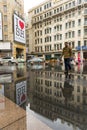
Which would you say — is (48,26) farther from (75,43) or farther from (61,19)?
(75,43)

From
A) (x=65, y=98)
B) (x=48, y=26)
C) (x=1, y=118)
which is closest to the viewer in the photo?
(x=1, y=118)

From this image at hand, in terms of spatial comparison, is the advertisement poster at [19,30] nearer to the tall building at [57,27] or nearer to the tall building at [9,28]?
the tall building at [9,28]

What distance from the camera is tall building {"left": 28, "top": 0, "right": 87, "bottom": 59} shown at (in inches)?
2246

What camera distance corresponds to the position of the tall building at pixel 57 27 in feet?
187

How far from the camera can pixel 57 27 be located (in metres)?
65.9

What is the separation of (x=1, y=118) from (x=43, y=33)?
230ft

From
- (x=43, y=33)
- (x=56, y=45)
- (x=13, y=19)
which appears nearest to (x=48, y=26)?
(x=43, y=33)

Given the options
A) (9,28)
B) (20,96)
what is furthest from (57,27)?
(20,96)

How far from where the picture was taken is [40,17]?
72438 millimetres

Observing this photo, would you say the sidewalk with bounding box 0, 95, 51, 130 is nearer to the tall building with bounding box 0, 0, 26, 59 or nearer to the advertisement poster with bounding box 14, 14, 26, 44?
the tall building with bounding box 0, 0, 26, 59

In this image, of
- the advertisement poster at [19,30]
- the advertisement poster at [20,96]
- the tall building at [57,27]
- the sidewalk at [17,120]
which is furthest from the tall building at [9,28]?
the sidewalk at [17,120]

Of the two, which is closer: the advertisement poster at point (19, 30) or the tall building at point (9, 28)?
the tall building at point (9, 28)

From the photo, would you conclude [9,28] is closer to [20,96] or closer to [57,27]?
[57,27]

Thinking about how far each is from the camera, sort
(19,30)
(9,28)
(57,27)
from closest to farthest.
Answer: (9,28)
(19,30)
(57,27)
